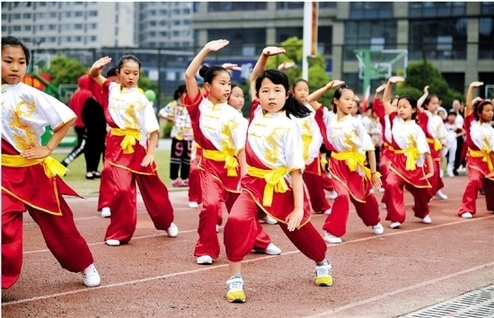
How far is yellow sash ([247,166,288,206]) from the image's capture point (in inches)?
243

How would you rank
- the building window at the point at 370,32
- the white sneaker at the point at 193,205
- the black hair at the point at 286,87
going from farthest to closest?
the building window at the point at 370,32
the white sneaker at the point at 193,205
the black hair at the point at 286,87

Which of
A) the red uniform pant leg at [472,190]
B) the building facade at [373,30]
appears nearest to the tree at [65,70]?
the building facade at [373,30]

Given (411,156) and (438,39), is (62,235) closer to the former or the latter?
(411,156)

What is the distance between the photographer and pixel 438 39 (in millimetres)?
35688

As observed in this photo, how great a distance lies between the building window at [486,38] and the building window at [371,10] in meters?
10.9

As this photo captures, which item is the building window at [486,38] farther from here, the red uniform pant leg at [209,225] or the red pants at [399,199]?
the red uniform pant leg at [209,225]

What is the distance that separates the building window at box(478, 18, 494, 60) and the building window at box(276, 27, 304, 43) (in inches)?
798

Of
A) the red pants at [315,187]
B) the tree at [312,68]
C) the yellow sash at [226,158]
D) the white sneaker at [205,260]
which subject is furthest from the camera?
the tree at [312,68]

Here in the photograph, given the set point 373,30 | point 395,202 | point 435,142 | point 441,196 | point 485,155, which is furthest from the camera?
point 373,30

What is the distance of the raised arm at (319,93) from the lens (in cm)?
788

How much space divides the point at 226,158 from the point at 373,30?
3475 cm

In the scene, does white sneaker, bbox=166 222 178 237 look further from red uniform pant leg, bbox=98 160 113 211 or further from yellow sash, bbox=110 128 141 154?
yellow sash, bbox=110 128 141 154

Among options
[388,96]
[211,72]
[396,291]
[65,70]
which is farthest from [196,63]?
[65,70]

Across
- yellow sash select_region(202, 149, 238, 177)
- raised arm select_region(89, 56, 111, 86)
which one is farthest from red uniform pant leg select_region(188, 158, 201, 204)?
yellow sash select_region(202, 149, 238, 177)
